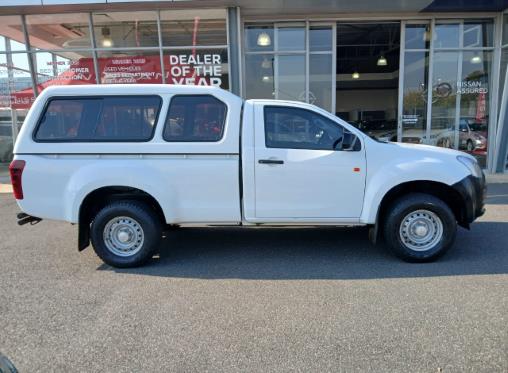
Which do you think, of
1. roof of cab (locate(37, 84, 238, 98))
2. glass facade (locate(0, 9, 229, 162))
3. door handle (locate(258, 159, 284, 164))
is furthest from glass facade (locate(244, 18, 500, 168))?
door handle (locate(258, 159, 284, 164))

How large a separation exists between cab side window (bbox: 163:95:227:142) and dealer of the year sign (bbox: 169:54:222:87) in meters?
6.27

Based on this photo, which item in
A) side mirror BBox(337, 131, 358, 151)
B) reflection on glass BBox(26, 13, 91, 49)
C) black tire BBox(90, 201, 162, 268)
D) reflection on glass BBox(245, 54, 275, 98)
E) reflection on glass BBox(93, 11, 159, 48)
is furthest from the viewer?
reflection on glass BBox(245, 54, 275, 98)

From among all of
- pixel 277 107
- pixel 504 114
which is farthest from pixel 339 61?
pixel 277 107

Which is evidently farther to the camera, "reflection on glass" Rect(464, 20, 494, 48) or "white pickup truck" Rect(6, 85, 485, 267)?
"reflection on glass" Rect(464, 20, 494, 48)

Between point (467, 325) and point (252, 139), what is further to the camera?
point (252, 139)

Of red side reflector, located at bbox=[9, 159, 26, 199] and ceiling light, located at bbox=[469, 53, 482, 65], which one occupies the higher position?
ceiling light, located at bbox=[469, 53, 482, 65]

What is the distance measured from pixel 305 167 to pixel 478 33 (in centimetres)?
952

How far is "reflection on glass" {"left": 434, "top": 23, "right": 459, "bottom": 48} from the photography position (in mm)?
11203

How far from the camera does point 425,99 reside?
453 inches

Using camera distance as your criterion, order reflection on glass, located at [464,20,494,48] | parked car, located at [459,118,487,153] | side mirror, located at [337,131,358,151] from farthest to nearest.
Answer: parked car, located at [459,118,487,153], reflection on glass, located at [464,20,494,48], side mirror, located at [337,131,358,151]

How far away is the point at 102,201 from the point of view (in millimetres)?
4949

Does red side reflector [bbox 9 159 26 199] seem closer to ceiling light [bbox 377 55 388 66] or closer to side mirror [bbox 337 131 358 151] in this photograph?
side mirror [bbox 337 131 358 151]

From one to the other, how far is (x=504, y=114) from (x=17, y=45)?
13211mm

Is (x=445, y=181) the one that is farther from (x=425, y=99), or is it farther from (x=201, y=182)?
(x=425, y=99)
